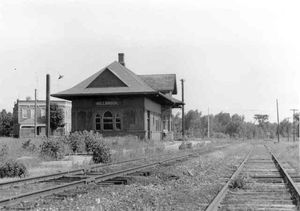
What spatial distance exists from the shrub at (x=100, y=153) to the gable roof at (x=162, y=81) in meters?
33.1

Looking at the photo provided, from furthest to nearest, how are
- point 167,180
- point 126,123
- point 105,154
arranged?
point 126,123 < point 105,154 < point 167,180

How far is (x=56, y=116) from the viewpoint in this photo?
258 feet

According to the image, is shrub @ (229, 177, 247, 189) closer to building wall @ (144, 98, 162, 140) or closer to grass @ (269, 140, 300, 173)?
grass @ (269, 140, 300, 173)

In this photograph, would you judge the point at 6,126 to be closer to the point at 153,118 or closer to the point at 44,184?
the point at 153,118

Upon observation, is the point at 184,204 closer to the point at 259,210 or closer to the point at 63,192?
the point at 259,210

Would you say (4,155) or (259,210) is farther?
(4,155)

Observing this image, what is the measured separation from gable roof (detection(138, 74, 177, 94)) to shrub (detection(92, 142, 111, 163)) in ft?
108

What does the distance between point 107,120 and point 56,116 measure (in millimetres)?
36307

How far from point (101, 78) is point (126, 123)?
5.48 metres

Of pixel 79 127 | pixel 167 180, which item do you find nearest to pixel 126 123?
pixel 79 127

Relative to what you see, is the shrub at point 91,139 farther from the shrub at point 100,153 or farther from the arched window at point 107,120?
the arched window at point 107,120

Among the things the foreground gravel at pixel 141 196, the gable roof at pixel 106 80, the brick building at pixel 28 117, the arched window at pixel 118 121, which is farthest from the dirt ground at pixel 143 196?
the brick building at pixel 28 117

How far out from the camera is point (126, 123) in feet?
143

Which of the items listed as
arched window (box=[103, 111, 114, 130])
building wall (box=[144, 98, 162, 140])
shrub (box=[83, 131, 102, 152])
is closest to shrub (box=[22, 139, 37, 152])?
shrub (box=[83, 131, 102, 152])
